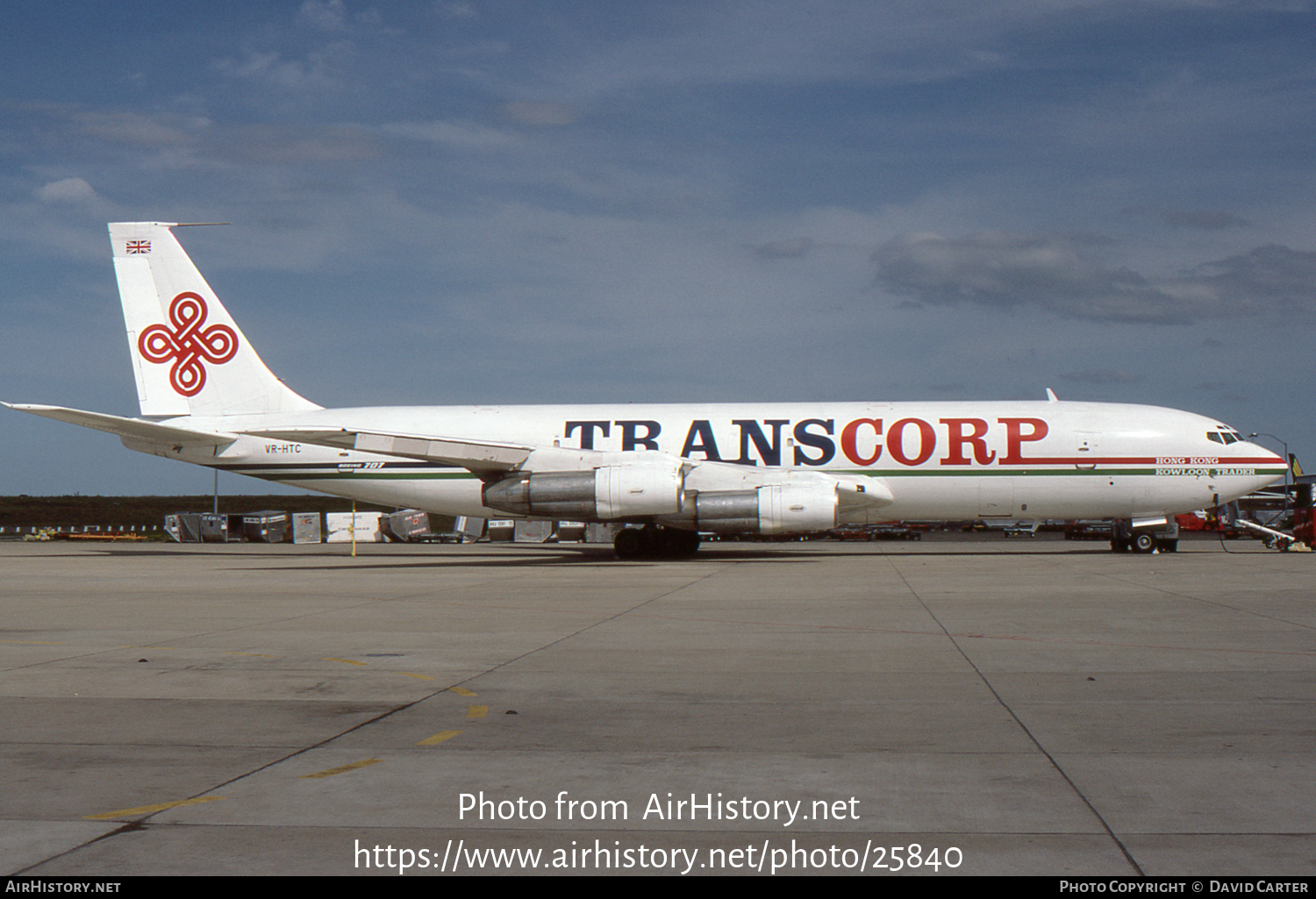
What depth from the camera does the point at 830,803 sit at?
5.17 metres

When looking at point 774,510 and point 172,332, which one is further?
point 172,332

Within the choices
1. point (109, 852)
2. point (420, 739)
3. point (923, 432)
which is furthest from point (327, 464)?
point (109, 852)

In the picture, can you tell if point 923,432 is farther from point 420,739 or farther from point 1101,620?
point 420,739

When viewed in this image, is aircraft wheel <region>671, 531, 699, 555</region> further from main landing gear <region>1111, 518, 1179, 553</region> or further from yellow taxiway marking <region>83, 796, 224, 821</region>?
yellow taxiway marking <region>83, 796, 224, 821</region>

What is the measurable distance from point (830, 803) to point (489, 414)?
2744cm

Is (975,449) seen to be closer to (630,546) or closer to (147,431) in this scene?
(630,546)

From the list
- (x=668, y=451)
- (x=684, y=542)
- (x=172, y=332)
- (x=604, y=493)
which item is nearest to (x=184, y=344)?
(x=172, y=332)

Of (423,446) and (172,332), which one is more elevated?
(172,332)

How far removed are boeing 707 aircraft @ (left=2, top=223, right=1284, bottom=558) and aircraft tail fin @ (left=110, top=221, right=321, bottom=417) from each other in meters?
0.05

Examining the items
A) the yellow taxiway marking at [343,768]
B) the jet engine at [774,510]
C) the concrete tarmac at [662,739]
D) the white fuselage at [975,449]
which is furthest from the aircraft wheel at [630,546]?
the yellow taxiway marking at [343,768]

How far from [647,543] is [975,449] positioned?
978 centimetres

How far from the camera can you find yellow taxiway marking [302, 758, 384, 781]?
5668 millimetres

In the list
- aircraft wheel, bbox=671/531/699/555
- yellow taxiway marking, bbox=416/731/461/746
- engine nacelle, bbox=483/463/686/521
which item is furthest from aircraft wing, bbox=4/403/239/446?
yellow taxiway marking, bbox=416/731/461/746

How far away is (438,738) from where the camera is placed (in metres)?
6.68
